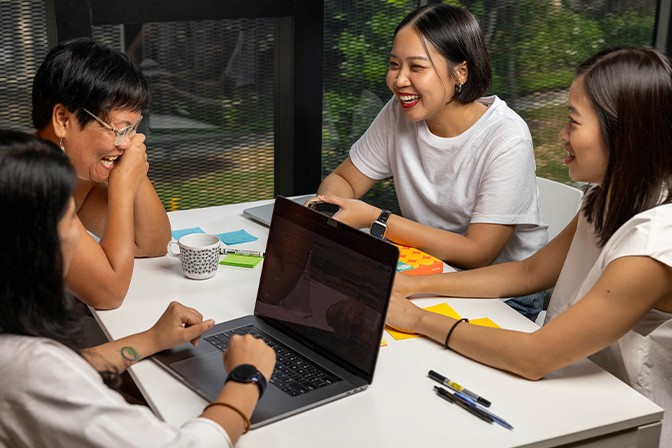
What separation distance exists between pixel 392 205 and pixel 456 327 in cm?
189

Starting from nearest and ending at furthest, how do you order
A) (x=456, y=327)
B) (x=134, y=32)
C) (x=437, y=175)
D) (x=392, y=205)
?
1. (x=456, y=327)
2. (x=437, y=175)
3. (x=134, y=32)
4. (x=392, y=205)

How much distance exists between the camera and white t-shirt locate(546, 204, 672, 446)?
Answer: 1.56 meters

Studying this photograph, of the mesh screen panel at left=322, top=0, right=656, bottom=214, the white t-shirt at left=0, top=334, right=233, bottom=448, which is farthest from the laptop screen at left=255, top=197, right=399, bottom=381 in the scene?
the mesh screen panel at left=322, top=0, right=656, bottom=214

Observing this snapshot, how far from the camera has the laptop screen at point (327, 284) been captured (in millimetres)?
1522

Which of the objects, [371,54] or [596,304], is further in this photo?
[371,54]

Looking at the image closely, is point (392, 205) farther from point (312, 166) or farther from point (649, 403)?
point (649, 403)

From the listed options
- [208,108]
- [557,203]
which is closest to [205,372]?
[557,203]

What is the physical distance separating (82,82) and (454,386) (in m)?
1.06

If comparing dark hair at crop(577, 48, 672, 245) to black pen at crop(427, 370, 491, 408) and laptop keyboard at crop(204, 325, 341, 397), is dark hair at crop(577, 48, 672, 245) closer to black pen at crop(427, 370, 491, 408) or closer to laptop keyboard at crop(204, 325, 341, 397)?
black pen at crop(427, 370, 491, 408)

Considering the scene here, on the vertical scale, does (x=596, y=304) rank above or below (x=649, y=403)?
above

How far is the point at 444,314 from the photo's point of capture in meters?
1.84

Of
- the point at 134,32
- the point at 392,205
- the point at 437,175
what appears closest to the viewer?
the point at 437,175

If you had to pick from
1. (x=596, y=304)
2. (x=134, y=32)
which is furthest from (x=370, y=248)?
(x=134, y=32)

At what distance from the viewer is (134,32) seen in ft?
9.54
